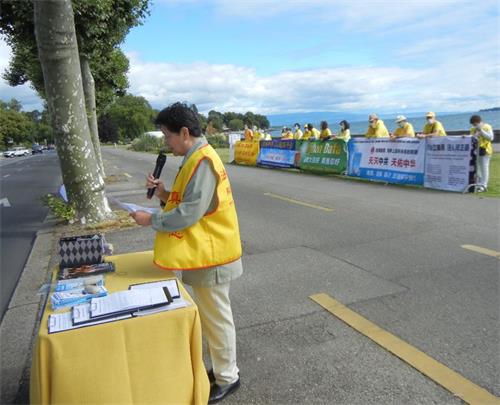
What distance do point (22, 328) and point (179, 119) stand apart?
3.01 metres

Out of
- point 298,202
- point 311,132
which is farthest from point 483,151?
point 311,132

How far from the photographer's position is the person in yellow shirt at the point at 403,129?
13242 mm

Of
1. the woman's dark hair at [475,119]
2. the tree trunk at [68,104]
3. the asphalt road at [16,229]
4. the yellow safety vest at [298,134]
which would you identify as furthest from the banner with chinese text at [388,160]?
the asphalt road at [16,229]

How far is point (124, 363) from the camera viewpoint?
2359 millimetres

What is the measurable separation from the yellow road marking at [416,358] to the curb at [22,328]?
8.72 feet

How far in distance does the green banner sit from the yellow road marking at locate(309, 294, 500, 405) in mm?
11524

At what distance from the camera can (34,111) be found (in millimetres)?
187500

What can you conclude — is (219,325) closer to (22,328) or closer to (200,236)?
(200,236)

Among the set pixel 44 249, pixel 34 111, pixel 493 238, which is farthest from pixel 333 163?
pixel 34 111

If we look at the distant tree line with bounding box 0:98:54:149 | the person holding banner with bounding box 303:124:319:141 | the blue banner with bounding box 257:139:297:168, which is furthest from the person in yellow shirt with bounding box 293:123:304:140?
the distant tree line with bounding box 0:98:54:149

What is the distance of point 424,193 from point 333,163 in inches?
201

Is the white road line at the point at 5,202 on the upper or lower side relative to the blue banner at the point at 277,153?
lower

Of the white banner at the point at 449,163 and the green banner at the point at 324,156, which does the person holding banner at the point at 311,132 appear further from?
the white banner at the point at 449,163

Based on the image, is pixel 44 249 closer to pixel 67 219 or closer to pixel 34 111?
pixel 67 219
